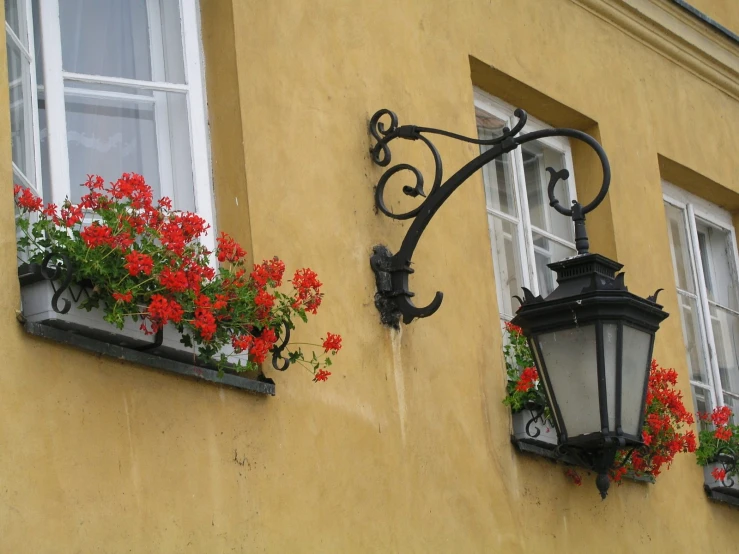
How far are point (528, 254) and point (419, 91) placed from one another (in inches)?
49.0

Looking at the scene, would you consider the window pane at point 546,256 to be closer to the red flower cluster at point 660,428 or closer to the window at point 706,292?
the red flower cluster at point 660,428

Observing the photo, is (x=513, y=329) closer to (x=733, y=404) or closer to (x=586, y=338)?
(x=586, y=338)

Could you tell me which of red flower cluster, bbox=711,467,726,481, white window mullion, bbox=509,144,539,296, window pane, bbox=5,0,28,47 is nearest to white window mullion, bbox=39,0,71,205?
window pane, bbox=5,0,28,47

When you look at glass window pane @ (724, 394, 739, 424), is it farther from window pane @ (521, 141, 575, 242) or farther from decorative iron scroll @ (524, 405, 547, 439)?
decorative iron scroll @ (524, 405, 547, 439)

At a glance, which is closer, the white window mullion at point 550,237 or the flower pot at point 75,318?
the flower pot at point 75,318


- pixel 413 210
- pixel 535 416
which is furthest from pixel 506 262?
pixel 413 210

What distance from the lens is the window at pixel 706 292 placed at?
9.14 m

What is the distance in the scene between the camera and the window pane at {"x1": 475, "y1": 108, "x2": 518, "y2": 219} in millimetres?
7906

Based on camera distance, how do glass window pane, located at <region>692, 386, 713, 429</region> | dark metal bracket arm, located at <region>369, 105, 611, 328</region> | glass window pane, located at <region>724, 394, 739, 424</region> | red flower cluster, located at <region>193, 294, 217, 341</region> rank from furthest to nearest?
glass window pane, located at <region>724, 394, 739, 424</region> → glass window pane, located at <region>692, 386, 713, 429</region> → dark metal bracket arm, located at <region>369, 105, 611, 328</region> → red flower cluster, located at <region>193, 294, 217, 341</region>

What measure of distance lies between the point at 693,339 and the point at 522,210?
1761 millimetres

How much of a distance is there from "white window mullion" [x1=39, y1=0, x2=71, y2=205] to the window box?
0.59 metres

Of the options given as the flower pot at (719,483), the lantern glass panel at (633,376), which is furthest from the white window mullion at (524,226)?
the lantern glass panel at (633,376)

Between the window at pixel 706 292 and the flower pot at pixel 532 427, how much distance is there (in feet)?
7.03

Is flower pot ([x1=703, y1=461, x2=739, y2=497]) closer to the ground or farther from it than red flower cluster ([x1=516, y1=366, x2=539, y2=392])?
closer to the ground
